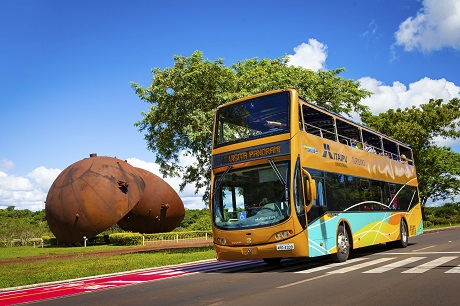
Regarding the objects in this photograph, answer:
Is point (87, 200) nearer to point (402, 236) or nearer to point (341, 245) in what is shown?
point (402, 236)

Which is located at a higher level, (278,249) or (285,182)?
(285,182)

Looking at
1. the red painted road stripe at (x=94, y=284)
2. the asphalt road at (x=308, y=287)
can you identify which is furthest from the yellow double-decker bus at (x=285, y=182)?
the red painted road stripe at (x=94, y=284)

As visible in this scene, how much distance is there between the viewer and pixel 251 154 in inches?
485

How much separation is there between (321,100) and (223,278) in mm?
17665

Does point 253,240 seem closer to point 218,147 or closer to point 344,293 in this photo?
point 218,147

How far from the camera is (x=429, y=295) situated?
740 cm

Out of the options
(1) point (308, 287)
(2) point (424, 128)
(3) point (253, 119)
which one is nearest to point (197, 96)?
(3) point (253, 119)

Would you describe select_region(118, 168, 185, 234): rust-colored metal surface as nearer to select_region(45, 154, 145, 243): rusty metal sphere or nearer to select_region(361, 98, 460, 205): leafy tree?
select_region(45, 154, 145, 243): rusty metal sphere

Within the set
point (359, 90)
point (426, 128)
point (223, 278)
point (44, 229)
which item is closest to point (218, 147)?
point (223, 278)

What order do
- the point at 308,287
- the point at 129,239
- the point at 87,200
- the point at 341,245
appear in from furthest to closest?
the point at 129,239
the point at 87,200
the point at 341,245
the point at 308,287

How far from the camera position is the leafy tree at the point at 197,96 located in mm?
22297

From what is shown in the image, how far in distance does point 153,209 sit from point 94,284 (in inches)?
1004

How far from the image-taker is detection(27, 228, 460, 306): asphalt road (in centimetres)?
743

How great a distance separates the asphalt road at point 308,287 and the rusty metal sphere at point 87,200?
64.5 feet
